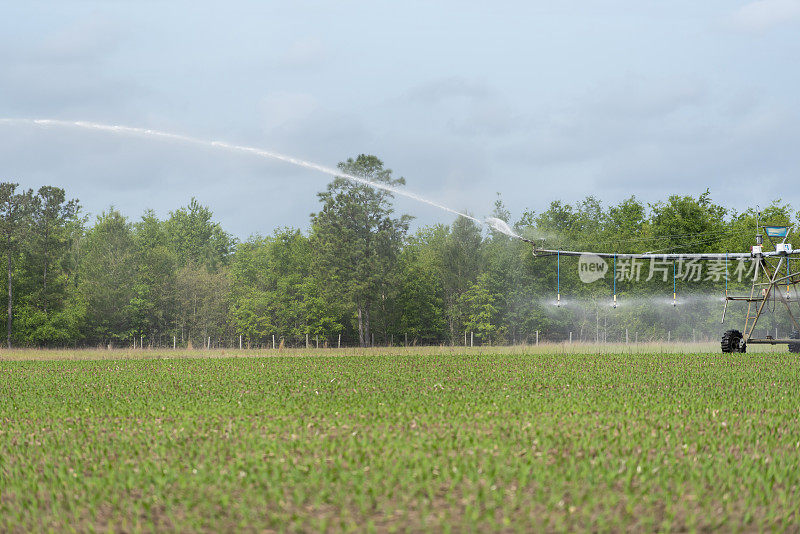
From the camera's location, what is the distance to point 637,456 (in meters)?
11.1

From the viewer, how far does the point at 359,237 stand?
253ft

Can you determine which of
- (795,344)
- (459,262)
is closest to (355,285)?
(459,262)

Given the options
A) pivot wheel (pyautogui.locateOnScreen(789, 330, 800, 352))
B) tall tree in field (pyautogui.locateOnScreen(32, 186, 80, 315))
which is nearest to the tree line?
tall tree in field (pyautogui.locateOnScreen(32, 186, 80, 315))

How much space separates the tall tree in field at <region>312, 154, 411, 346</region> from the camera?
76.8 m

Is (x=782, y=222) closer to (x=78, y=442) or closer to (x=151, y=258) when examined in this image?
(x=151, y=258)

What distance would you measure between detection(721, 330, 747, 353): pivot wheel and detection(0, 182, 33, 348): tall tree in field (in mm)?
60691

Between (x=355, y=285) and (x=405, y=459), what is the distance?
65.1 m

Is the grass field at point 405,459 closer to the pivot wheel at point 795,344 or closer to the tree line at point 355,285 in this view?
the pivot wheel at point 795,344

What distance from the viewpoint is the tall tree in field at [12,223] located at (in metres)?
76.1

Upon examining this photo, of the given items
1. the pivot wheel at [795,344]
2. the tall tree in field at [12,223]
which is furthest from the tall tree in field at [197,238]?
the pivot wheel at [795,344]

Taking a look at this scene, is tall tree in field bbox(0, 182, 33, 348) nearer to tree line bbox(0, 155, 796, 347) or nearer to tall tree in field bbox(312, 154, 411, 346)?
tree line bbox(0, 155, 796, 347)

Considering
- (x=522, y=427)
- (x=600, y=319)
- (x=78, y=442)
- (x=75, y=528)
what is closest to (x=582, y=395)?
(x=522, y=427)

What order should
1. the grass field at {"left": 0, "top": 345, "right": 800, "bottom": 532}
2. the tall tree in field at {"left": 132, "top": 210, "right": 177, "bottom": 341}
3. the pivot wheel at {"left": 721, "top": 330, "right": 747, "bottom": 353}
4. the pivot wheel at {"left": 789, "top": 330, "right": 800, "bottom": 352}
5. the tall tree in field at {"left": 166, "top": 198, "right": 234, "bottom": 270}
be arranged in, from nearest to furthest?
the grass field at {"left": 0, "top": 345, "right": 800, "bottom": 532} → the pivot wheel at {"left": 721, "top": 330, "right": 747, "bottom": 353} → the pivot wheel at {"left": 789, "top": 330, "right": 800, "bottom": 352} → the tall tree in field at {"left": 132, "top": 210, "right": 177, "bottom": 341} → the tall tree in field at {"left": 166, "top": 198, "right": 234, "bottom": 270}

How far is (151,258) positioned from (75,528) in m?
85.5
